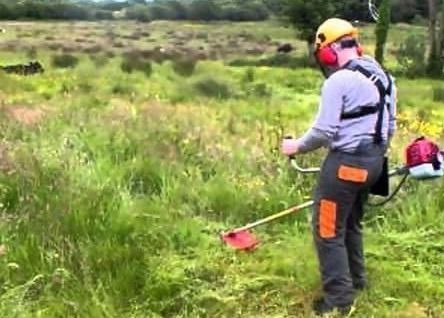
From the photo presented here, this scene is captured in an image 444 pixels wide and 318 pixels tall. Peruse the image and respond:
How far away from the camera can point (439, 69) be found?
37.2 metres

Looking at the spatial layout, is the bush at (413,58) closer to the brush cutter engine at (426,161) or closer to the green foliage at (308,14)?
the green foliage at (308,14)

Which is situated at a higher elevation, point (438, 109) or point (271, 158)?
point (271, 158)

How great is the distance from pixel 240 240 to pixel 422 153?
133 centimetres

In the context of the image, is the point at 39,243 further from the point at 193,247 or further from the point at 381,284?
the point at 381,284

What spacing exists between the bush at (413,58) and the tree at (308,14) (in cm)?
473

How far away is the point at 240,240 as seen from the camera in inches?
229

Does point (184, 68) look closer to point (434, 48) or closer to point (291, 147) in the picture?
point (434, 48)

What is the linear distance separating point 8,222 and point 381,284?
2340 mm

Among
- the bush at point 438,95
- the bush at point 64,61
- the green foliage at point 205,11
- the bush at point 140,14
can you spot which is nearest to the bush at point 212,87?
the bush at point 438,95

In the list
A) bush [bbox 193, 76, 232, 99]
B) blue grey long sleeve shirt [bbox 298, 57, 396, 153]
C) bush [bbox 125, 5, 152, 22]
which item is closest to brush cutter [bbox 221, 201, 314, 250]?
blue grey long sleeve shirt [bbox 298, 57, 396, 153]

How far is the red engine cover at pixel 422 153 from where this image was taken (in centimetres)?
518

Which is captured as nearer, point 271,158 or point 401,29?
point 271,158

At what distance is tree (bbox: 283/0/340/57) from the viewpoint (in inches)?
1784

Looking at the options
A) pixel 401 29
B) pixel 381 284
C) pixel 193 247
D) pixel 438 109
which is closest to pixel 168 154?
pixel 193 247
